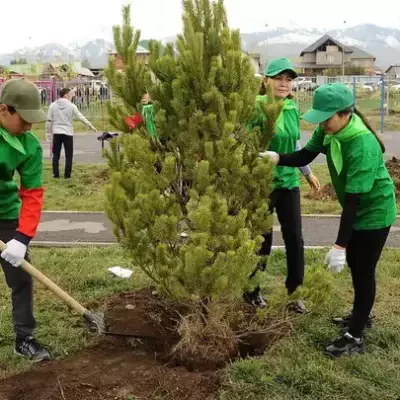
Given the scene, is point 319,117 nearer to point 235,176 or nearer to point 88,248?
point 235,176

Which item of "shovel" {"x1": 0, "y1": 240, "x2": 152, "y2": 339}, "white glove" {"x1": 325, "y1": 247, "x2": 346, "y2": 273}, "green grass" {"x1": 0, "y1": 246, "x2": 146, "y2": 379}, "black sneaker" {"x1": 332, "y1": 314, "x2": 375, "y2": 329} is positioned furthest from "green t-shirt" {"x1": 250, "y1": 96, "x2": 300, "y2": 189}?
"green grass" {"x1": 0, "y1": 246, "x2": 146, "y2": 379}

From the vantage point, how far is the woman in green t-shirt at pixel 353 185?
134 inches

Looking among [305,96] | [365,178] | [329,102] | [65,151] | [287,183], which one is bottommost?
[65,151]

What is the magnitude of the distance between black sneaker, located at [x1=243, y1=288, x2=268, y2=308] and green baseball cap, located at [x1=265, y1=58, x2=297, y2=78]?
62.0 inches

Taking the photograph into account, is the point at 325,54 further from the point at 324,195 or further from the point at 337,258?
the point at 337,258

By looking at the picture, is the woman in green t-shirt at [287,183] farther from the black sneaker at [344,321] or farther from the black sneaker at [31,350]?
the black sneaker at [31,350]

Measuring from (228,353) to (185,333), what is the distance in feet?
0.95

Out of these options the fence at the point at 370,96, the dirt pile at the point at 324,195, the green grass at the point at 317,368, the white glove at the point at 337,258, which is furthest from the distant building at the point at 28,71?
the white glove at the point at 337,258

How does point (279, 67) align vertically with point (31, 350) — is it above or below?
above

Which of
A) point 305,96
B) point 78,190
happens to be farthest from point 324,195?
point 305,96

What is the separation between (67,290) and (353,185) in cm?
267

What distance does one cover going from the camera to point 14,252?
344 cm

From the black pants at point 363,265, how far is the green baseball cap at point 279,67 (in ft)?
3.86

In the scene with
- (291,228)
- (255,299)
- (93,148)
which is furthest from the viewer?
(93,148)
